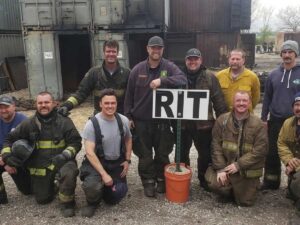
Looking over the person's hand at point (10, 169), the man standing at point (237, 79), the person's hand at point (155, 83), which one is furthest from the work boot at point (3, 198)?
the man standing at point (237, 79)

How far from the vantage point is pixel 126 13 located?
10547 millimetres

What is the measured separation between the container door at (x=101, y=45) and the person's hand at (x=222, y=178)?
6916mm

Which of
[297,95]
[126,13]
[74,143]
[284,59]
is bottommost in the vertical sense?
[74,143]

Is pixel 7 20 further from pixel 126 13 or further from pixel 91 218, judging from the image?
pixel 91 218

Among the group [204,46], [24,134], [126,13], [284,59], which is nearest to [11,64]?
[126,13]

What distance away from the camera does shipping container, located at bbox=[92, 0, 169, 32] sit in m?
10.4

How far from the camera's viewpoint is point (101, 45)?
421 inches

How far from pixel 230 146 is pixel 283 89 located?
40.0 inches

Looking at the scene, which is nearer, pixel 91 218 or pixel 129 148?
pixel 91 218

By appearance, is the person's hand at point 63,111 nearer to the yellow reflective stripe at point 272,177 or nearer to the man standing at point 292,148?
the man standing at point 292,148

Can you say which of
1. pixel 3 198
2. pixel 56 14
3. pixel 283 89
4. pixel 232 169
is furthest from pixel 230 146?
pixel 56 14

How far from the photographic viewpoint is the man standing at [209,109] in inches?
185

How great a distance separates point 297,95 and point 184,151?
1714 mm

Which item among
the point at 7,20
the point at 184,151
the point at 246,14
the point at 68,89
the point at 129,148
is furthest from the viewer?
the point at 7,20
